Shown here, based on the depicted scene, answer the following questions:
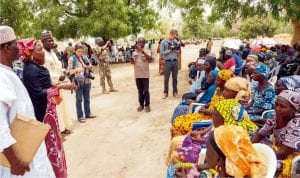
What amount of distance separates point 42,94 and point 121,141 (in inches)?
106

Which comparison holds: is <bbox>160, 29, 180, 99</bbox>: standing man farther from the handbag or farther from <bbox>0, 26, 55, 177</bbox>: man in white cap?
the handbag

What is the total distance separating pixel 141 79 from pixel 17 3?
8396mm

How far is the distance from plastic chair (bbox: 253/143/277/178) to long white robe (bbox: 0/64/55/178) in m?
1.64

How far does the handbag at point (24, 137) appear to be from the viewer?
261cm

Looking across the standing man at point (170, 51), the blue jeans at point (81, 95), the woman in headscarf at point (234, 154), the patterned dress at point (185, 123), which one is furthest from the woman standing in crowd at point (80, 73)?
the woman in headscarf at point (234, 154)

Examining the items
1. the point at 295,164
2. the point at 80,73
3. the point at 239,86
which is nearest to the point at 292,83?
the point at 239,86

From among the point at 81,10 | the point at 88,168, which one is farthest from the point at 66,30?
the point at 88,168

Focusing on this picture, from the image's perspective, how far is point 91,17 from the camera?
20.6m

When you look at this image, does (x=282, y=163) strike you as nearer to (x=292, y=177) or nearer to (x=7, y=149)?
(x=292, y=177)

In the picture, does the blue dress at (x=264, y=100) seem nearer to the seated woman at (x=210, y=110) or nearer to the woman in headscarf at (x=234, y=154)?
the seated woman at (x=210, y=110)

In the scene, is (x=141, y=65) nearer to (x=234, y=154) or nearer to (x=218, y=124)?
(x=218, y=124)

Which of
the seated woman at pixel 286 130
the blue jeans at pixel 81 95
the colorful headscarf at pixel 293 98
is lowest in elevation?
the blue jeans at pixel 81 95

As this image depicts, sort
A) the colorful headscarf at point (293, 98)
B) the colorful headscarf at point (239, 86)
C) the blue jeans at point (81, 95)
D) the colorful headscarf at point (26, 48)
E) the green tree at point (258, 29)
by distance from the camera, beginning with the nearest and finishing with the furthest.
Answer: the colorful headscarf at point (293, 98), the colorful headscarf at point (26, 48), the colorful headscarf at point (239, 86), the blue jeans at point (81, 95), the green tree at point (258, 29)

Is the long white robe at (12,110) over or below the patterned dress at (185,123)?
over
